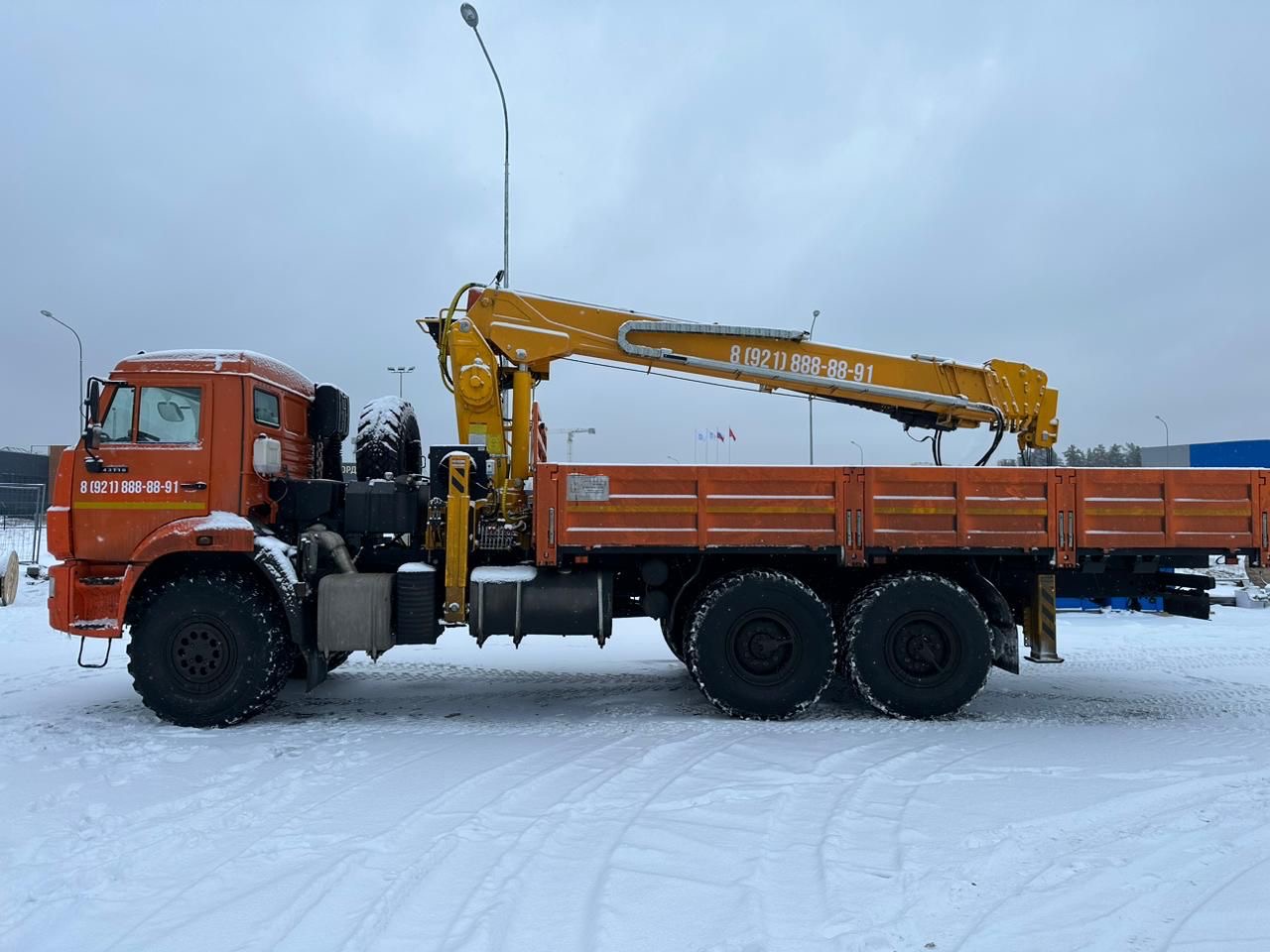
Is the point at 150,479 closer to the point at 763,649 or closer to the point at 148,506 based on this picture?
the point at 148,506

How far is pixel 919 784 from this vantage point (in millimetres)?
4883

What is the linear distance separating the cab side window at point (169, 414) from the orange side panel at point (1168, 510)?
734 cm

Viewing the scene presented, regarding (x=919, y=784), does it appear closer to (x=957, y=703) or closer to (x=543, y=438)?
(x=957, y=703)

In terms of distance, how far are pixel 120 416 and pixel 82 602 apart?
154cm

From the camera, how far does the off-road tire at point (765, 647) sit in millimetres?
6488

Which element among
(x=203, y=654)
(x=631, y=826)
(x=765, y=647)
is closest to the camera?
(x=631, y=826)

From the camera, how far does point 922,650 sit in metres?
6.54

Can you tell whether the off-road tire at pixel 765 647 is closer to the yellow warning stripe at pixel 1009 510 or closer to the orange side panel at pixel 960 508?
the orange side panel at pixel 960 508

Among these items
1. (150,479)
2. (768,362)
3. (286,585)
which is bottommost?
(286,585)

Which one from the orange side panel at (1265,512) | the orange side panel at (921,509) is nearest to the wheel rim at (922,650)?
the orange side panel at (921,509)

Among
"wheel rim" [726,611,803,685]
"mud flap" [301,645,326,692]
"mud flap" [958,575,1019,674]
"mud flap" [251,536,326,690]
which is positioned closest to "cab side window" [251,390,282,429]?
"mud flap" [251,536,326,690]

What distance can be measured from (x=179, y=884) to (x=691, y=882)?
2303mm

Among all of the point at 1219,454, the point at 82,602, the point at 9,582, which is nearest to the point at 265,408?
the point at 82,602

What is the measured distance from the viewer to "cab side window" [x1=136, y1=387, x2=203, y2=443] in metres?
6.70
